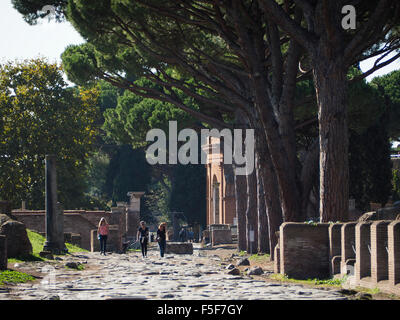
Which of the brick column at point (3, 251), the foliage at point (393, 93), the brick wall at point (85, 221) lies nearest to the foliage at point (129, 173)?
the brick wall at point (85, 221)

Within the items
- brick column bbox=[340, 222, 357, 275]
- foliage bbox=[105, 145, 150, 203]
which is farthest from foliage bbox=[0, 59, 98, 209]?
brick column bbox=[340, 222, 357, 275]

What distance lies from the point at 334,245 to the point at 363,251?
6.81 ft

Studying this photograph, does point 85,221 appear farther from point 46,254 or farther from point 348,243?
point 348,243

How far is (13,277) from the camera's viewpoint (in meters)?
13.0

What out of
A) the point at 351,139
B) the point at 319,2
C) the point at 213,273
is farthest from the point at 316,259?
the point at 351,139

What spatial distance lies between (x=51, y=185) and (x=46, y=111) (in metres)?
17.1

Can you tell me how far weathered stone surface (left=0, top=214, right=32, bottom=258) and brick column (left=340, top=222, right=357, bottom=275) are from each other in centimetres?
719

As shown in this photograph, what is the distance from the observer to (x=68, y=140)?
3756cm

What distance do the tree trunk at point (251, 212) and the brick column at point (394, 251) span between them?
50.5ft

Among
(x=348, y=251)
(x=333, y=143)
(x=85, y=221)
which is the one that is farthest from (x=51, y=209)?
(x=85, y=221)

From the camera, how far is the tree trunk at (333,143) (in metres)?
15.7

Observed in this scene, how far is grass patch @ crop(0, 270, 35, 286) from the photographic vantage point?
12.5 meters

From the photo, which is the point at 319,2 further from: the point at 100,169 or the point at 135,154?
the point at 100,169
